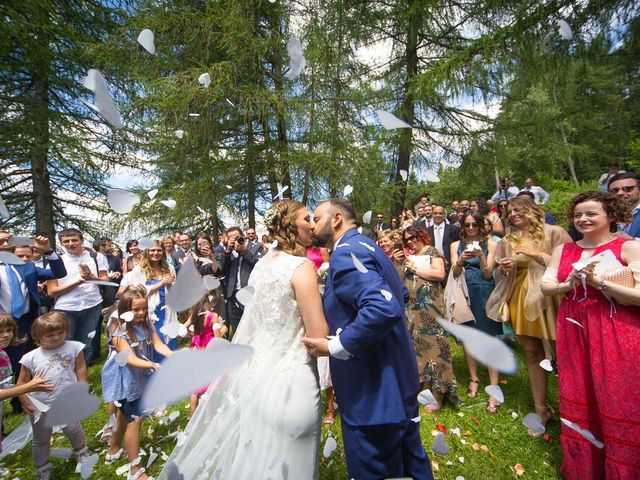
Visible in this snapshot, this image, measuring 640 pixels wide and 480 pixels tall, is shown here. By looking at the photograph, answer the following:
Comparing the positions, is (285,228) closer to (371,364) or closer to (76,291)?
(371,364)

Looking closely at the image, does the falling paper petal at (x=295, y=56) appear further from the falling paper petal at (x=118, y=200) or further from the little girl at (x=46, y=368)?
the little girl at (x=46, y=368)

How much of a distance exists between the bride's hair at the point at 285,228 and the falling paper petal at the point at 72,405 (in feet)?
4.64

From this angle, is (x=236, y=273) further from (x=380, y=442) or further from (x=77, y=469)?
(x=380, y=442)

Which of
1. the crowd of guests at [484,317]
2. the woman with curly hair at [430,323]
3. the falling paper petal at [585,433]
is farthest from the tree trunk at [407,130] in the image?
the falling paper petal at [585,433]

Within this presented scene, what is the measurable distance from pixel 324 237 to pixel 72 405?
180cm

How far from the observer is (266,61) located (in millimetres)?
9055

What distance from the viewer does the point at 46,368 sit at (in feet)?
8.78

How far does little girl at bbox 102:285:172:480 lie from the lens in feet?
8.74

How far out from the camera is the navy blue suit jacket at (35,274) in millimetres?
3938

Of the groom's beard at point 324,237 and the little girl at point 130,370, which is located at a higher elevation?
the groom's beard at point 324,237

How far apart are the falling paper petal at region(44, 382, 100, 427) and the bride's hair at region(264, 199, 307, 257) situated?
1.41 meters

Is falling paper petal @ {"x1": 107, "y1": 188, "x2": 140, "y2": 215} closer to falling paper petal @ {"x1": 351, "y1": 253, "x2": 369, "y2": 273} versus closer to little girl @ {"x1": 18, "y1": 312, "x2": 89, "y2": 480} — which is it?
little girl @ {"x1": 18, "y1": 312, "x2": 89, "y2": 480}

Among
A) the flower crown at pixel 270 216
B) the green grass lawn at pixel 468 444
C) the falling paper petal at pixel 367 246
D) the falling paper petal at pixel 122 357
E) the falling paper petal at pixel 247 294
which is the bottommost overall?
the green grass lawn at pixel 468 444

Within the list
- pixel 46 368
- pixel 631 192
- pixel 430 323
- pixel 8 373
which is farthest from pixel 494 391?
pixel 8 373
